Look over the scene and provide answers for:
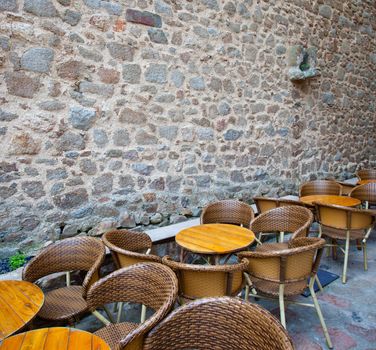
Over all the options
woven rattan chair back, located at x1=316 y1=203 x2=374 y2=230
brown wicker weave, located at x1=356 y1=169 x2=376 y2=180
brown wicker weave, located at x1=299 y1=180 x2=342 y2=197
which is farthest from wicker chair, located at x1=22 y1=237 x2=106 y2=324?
brown wicker weave, located at x1=356 y1=169 x2=376 y2=180

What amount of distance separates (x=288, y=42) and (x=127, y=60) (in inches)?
107

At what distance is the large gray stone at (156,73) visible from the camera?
11.0ft

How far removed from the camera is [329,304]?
2.72 m

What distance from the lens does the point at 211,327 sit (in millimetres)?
1438

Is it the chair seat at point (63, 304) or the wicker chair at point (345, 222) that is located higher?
the wicker chair at point (345, 222)

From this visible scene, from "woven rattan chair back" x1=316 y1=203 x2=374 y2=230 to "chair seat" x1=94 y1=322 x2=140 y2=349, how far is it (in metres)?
2.25

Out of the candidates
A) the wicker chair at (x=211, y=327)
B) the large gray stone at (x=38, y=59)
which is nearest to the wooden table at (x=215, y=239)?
the wicker chair at (x=211, y=327)

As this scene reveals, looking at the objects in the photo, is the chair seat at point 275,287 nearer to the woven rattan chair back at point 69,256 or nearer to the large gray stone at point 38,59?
the woven rattan chair back at point 69,256

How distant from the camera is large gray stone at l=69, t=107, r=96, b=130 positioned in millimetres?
2926

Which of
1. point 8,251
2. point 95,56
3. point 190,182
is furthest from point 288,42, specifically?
point 8,251

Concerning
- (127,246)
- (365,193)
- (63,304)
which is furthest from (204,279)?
(365,193)

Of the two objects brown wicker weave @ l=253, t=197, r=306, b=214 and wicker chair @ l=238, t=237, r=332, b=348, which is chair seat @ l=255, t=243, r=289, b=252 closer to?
brown wicker weave @ l=253, t=197, r=306, b=214

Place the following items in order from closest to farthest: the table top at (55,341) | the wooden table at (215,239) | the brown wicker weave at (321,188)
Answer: the table top at (55,341) < the wooden table at (215,239) < the brown wicker weave at (321,188)

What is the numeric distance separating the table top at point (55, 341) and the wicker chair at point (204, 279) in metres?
0.71
